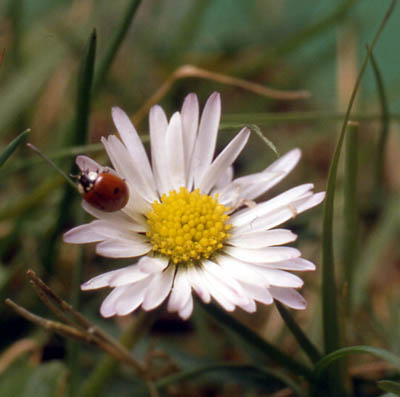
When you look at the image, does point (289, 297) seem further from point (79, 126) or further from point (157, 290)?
point (79, 126)

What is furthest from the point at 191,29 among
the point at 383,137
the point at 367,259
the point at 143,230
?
the point at 143,230

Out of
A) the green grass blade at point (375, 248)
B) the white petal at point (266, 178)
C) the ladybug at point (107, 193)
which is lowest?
the green grass blade at point (375, 248)

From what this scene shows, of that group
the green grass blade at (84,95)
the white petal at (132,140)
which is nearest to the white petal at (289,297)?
the white petal at (132,140)

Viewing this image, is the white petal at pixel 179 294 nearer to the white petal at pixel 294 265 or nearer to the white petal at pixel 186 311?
the white petal at pixel 186 311

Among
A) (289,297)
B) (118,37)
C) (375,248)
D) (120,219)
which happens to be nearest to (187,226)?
(120,219)

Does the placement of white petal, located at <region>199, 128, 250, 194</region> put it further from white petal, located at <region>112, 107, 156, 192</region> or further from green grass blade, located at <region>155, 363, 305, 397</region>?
green grass blade, located at <region>155, 363, 305, 397</region>

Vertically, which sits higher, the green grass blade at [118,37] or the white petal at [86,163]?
the green grass blade at [118,37]
